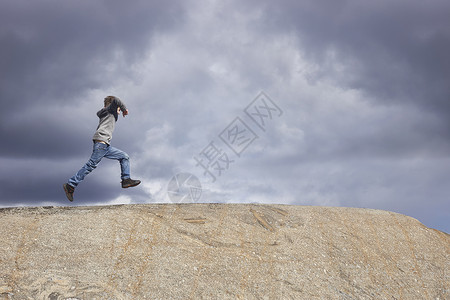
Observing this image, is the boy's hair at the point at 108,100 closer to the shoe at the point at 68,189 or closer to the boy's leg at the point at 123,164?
the boy's leg at the point at 123,164

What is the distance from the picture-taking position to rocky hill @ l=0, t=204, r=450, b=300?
5434 mm

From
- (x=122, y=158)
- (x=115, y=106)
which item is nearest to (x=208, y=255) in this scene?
(x=122, y=158)

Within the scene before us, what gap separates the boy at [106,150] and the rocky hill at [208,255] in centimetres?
66

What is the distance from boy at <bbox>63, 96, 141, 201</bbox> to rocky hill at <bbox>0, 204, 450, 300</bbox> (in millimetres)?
660

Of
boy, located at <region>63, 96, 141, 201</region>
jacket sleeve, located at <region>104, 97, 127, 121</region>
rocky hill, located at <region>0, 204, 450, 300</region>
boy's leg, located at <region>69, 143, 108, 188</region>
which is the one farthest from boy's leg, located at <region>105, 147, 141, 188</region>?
jacket sleeve, located at <region>104, 97, 127, 121</region>

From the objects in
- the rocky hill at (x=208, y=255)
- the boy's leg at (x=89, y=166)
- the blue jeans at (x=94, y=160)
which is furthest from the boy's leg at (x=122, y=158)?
the rocky hill at (x=208, y=255)

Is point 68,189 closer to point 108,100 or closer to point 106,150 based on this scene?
point 106,150

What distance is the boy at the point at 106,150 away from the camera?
23.3 ft

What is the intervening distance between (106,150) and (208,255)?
3191 millimetres

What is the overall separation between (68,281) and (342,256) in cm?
544

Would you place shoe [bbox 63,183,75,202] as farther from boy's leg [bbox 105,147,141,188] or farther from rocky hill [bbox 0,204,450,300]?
boy's leg [bbox 105,147,141,188]

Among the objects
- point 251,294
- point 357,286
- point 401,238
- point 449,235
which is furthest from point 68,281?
point 449,235

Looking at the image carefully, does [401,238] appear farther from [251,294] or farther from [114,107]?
[114,107]

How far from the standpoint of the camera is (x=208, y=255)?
6270 millimetres
